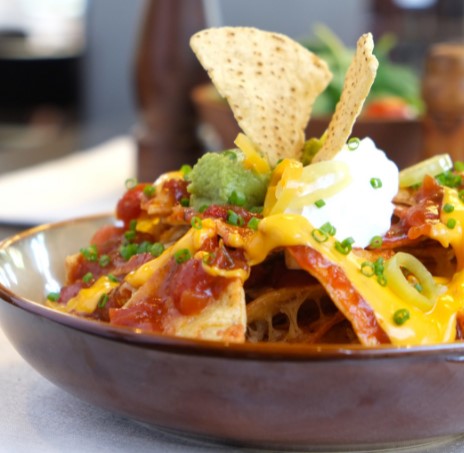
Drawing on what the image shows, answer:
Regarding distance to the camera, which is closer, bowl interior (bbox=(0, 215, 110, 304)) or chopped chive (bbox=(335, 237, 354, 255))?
chopped chive (bbox=(335, 237, 354, 255))

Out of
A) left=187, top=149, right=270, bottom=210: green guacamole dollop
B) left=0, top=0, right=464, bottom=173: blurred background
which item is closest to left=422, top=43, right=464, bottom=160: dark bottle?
left=187, top=149, right=270, bottom=210: green guacamole dollop

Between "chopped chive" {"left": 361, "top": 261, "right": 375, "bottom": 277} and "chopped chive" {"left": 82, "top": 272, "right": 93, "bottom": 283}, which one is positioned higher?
"chopped chive" {"left": 361, "top": 261, "right": 375, "bottom": 277}

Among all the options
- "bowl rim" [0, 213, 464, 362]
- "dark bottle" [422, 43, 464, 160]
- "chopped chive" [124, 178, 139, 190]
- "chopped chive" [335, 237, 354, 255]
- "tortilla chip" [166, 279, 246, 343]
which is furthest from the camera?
"dark bottle" [422, 43, 464, 160]

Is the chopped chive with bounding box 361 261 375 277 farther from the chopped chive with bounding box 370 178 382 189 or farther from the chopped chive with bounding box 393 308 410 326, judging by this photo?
the chopped chive with bounding box 370 178 382 189

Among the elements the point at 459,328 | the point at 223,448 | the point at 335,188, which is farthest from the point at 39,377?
the point at 459,328

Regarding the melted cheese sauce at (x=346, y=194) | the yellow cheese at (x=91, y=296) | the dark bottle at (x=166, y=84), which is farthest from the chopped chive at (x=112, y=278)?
the dark bottle at (x=166, y=84)

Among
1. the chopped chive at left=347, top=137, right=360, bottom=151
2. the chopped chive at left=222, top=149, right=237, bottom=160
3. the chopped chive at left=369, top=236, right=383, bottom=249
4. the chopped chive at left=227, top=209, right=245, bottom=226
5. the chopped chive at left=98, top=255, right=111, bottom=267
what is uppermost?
the chopped chive at left=347, top=137, right=360, bottom=151

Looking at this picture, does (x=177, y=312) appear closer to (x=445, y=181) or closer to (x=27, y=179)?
(x=445, y=181)

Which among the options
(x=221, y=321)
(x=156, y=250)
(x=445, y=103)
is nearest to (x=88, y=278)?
(x=156, y=250)
